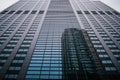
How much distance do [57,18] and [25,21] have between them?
17.4 metres

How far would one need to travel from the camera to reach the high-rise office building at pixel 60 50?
45.3 m

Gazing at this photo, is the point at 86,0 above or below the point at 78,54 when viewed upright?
below

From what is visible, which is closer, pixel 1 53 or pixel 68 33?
pixel 1 53

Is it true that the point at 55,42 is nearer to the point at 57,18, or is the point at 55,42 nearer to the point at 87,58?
the point at 87,58

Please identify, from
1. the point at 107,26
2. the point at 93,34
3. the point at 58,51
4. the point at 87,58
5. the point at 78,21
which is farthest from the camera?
the point at 78,21

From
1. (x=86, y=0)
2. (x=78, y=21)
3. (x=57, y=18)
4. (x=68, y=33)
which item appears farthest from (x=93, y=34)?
(x=86, y=0)

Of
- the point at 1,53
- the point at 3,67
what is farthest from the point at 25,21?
the point at 3,67

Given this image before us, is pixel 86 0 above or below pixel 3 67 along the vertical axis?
below

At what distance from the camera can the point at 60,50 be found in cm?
5538

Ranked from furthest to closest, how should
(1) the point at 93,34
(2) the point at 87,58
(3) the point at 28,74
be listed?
(1) the point at 93,34, (2) the point at 87,58, (3) the point at 28,74

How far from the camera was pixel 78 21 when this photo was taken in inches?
3162

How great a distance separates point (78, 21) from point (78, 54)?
30.7m

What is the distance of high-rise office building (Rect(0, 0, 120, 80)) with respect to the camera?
45344 millimetres

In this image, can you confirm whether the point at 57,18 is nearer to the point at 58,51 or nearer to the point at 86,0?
the point at 58,51
